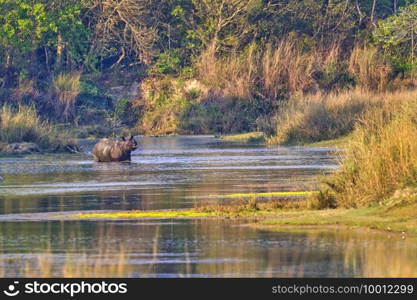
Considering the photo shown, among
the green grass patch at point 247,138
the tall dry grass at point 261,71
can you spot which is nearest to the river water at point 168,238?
the green grass patch at point 247,138

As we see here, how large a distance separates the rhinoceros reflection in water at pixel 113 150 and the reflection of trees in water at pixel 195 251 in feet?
63.7

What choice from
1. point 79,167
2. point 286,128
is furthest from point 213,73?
point 79,167

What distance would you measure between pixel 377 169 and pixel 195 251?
4.84 meters

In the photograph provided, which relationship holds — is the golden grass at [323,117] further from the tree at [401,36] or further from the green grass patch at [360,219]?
the green grass patch at [360,219]

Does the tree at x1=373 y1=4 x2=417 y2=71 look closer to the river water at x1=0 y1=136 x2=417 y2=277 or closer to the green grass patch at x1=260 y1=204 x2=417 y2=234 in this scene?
the river water at x1=0 y1=136 x2=417 y2=277

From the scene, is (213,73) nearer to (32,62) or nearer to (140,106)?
(140,106)

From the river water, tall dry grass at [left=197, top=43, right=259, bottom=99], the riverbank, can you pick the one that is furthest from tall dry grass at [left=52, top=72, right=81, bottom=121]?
the riverbank

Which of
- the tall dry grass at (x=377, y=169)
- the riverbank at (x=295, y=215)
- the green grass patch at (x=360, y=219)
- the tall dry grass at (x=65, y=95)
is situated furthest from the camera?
the tall dry grass at (x=65, y=95)

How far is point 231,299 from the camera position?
13.5m

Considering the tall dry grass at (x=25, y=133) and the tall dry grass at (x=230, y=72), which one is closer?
the tall dry grass at (x=25, y=133)

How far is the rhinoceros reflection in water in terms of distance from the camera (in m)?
40.1

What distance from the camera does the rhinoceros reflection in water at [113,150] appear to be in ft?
132

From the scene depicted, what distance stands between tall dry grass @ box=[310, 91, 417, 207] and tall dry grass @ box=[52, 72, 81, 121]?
40.1 metres

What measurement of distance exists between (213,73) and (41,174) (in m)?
29.1
